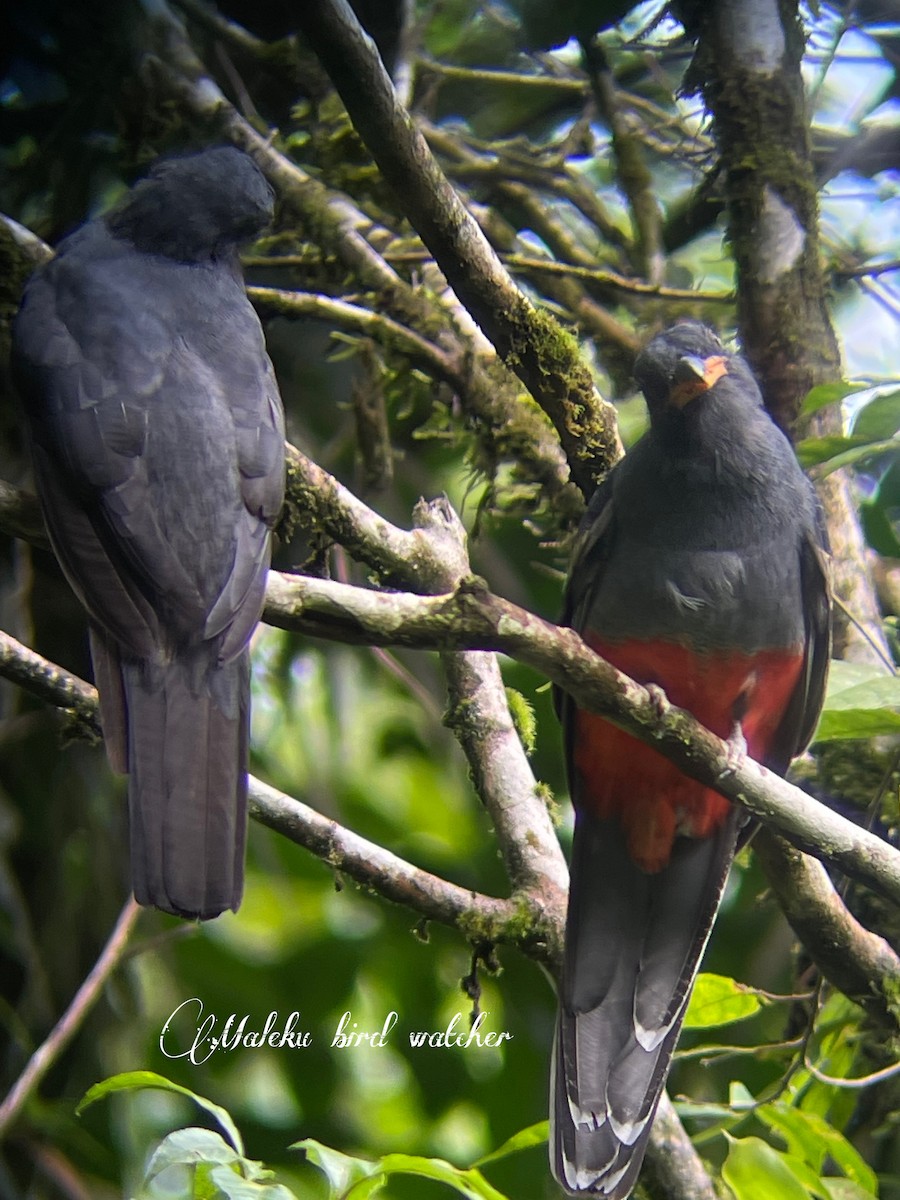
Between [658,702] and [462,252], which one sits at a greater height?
[462,252]

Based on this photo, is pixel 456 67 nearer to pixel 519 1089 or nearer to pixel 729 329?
pixel 729 329

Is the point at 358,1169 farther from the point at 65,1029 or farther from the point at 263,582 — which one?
the point at 65,1029

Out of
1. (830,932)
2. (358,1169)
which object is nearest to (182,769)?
(358,1169)

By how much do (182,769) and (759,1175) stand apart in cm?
147

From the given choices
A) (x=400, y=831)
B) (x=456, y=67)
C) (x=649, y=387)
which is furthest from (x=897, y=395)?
(x=456, y=67)

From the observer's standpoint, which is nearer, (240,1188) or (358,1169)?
(240,1188)

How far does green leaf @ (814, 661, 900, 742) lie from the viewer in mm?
2682

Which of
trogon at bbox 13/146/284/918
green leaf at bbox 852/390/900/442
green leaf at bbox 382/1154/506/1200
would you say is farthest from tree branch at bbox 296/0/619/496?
green leaf at bbox 382/1154/506/1200

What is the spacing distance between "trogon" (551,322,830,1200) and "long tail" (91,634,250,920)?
1071 mm

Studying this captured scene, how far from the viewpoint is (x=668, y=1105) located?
10.2 feet

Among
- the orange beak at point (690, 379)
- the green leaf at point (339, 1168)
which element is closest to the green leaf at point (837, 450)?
the orange beak at point (690, 379)

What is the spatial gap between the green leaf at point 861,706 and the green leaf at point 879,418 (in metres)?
0.56

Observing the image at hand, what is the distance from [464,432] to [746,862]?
60.4 inches

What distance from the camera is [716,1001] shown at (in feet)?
10.4
